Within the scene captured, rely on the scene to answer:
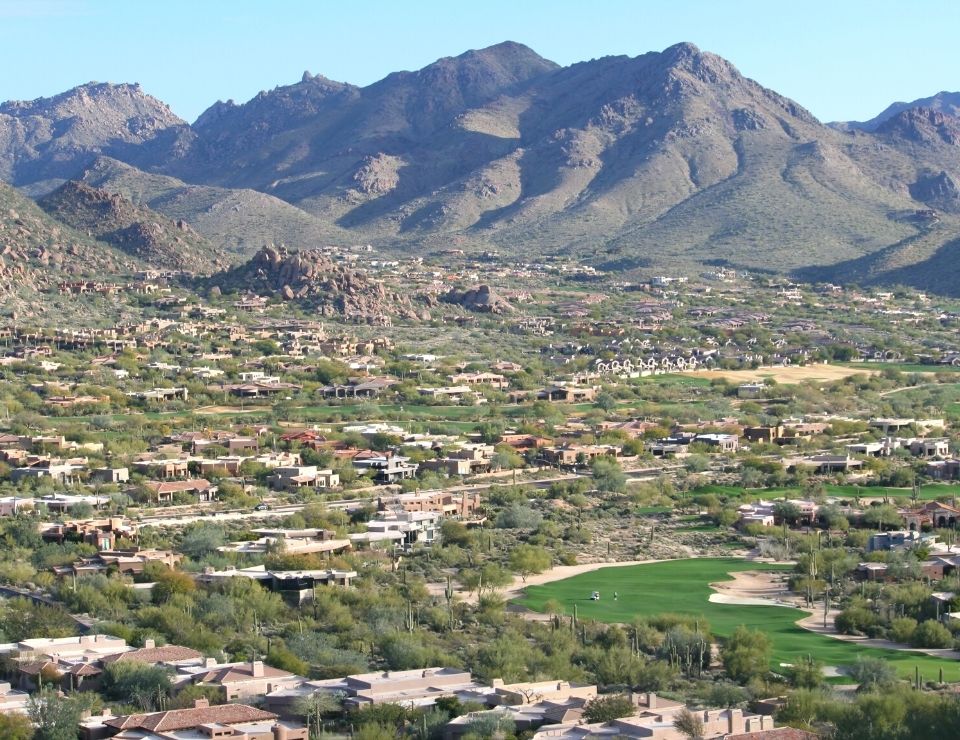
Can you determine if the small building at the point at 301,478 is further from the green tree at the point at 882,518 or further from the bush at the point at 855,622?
the bush at the point at 855,622

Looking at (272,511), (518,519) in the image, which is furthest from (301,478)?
(518,519)

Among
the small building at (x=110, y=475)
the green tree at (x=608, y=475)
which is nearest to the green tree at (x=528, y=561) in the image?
the green tree at (x=608, y=475)

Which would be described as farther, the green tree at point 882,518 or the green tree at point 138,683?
the green tree at point 882,518

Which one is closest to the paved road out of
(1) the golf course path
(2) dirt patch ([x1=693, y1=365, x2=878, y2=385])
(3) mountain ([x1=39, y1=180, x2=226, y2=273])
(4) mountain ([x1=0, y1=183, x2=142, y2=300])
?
(1) the golf course path

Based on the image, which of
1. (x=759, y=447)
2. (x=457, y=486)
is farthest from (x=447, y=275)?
(x=457, y=486)

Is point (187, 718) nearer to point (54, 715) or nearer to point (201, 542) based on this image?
point (54, 715)

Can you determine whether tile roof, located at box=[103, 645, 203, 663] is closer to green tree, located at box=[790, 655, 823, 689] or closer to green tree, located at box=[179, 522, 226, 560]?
green tree, located at box=[790, 655, 823, 689]
